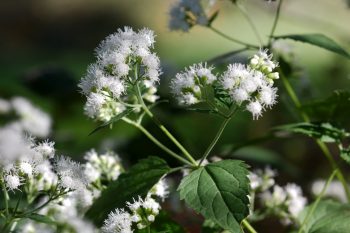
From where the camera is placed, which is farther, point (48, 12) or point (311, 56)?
point (48, 12)

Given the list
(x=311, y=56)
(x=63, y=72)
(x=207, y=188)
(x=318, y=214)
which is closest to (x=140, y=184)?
(x=207, y=188)

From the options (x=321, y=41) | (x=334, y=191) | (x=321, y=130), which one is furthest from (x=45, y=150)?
(x=334, y=191)

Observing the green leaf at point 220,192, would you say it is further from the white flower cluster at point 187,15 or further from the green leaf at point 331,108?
the white flower cluster at point 187,15

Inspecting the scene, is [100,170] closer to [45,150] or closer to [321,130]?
[45,150]

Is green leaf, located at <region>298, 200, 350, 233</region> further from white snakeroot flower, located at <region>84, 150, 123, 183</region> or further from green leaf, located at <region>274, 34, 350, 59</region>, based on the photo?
white snakeroot flower, located at <region>84, 150, 123, 183</region>

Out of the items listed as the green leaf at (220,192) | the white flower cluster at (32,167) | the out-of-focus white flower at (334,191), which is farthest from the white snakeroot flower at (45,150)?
the out-of-focus white flower at (334,191)

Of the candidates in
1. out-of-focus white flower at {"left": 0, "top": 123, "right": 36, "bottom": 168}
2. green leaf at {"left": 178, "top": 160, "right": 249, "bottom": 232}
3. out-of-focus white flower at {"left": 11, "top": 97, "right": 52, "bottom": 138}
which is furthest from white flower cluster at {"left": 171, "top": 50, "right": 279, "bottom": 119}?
out-of-focus white flower at {"left": 11, "top": 97, "right": 52, "bottom": 138}

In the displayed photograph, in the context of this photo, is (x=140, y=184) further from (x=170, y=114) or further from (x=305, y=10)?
(x=305, y=10)
